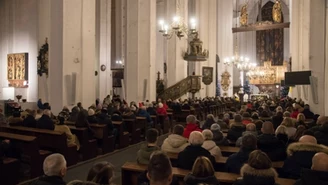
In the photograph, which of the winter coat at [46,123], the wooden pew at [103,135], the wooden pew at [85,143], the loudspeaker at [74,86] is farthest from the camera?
the loudspeaker at [74,86]

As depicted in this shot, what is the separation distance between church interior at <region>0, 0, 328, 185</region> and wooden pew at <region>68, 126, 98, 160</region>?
3 cm

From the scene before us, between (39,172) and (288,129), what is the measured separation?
208 inches

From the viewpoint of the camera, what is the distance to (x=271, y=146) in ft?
16.6

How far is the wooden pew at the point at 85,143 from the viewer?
7500 mm

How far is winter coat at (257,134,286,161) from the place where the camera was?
4980 millimetres

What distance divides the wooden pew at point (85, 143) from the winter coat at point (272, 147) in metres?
4.31

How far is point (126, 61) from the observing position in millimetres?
16188

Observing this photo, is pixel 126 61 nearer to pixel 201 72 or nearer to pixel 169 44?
pixel 169 44

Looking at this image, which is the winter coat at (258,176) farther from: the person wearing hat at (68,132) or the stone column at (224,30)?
the stone column at (224,30)

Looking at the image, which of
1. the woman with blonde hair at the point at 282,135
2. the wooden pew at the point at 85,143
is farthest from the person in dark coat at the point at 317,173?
the wooden pew at the point at 85,143

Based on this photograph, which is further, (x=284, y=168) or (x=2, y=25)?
(x=2, y=25)

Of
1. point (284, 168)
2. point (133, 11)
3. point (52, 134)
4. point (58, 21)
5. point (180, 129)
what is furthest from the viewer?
point (133, 11)

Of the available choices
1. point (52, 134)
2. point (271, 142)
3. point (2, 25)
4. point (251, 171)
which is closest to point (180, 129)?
point (271, 142)

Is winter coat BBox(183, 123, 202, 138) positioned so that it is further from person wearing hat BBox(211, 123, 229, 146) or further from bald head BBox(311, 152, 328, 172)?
bald head BBox(311, 152, 328, 172)
